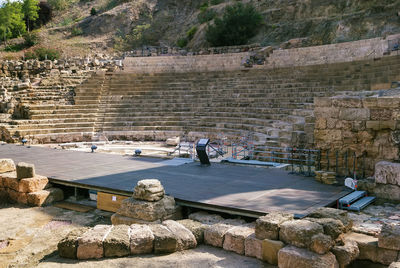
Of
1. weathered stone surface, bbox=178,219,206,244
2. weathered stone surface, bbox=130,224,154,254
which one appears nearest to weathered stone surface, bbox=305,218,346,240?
weathered stone surface, bbox=178,219,206,244

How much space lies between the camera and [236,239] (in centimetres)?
503

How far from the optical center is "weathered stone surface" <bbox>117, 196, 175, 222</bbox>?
5906 millimetres

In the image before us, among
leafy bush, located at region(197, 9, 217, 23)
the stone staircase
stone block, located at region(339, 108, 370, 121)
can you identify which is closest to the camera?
stone block, located at region(339, 108, 370, 121)

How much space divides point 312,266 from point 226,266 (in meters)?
1.06

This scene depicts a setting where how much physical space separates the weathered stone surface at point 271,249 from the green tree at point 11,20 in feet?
134

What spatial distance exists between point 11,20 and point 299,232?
43354 mm

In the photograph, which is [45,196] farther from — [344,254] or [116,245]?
[344,254]

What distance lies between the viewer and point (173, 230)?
5.25 meters

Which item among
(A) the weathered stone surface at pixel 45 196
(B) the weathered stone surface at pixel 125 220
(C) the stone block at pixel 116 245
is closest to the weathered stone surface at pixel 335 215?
(B) the weathered stone surface at pixel 125 220

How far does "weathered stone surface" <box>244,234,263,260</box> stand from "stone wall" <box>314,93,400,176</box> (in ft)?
13.1

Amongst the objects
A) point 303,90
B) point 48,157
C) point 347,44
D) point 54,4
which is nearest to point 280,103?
point 303,90

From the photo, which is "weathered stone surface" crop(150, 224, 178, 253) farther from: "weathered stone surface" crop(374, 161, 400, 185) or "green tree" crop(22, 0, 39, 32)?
"green tree" crop(22, 0, 39, 32)

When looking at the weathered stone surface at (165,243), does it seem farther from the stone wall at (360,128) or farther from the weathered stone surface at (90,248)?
the stone wall at (360,128)

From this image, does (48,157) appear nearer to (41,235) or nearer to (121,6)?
(41,235)
